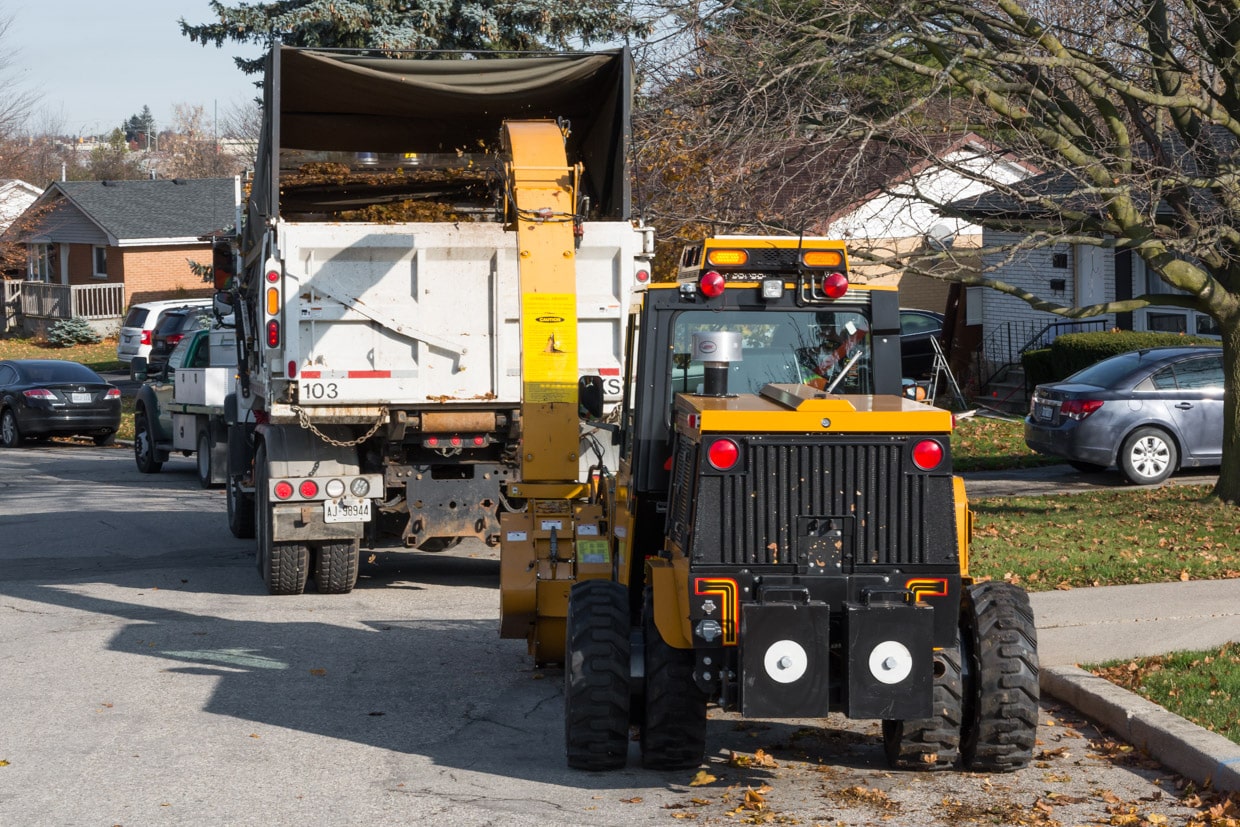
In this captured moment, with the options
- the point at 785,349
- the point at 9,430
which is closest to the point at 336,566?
the point at 785,349

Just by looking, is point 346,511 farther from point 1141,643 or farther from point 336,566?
point 1141,643

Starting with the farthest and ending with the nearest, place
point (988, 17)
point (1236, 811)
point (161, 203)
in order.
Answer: point (161, 203) → point (988, 17) → point (1236, 811)

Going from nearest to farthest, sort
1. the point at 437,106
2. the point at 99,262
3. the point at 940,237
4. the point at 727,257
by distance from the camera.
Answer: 1. the point at 727,257
2. the point at 437,106
3. the point at 940,237
4. the point at 99,262

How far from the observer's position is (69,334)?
156 feet

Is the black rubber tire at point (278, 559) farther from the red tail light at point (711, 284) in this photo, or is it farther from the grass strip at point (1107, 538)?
the red tail light at point (711, 284)

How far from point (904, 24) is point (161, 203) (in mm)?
45847

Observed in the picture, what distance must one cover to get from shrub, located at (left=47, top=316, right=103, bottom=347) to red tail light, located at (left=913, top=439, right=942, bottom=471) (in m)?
45.5

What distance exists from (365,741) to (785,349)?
2.99 meters

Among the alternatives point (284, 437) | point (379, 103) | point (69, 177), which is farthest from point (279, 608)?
point (69, 177)

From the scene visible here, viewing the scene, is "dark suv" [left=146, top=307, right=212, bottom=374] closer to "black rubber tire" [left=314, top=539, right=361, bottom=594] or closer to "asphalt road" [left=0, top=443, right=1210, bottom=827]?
"black rubber tire" [left=314, top=539, right=361, bottom=594]

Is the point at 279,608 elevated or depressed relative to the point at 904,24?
depressed

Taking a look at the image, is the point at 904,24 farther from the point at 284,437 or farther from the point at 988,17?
the point at 284,437

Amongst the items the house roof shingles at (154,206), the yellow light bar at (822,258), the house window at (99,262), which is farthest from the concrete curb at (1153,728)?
the house window at (99,262)

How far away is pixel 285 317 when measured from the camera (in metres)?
11.3
